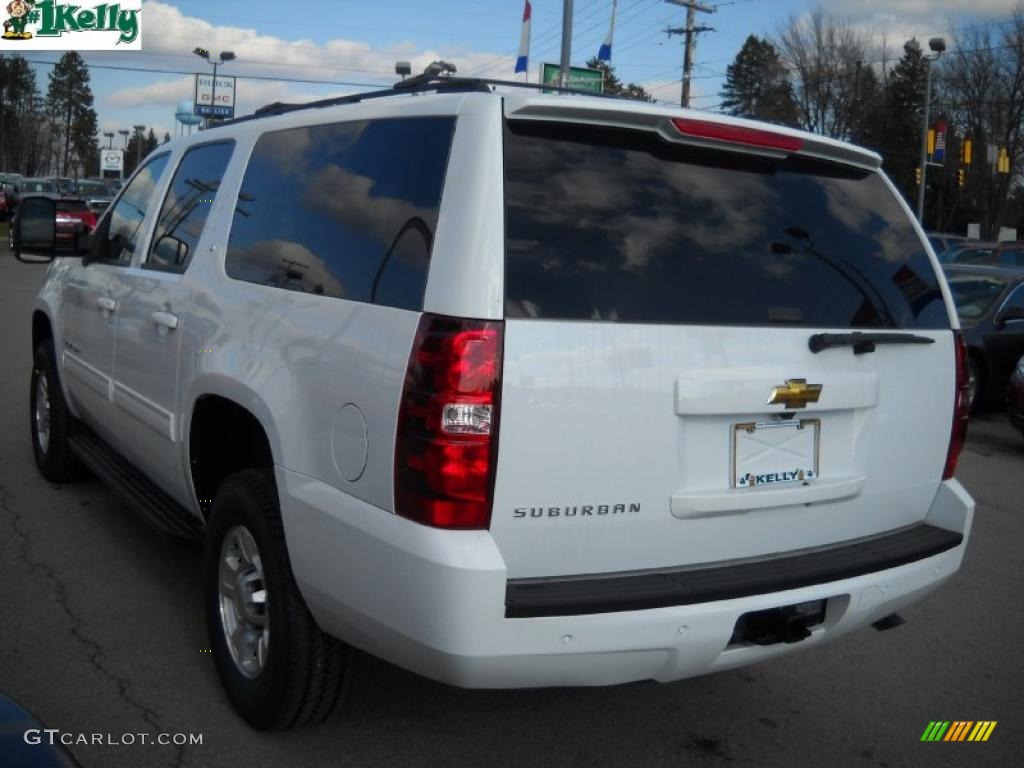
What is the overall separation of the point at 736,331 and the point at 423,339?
2.96 feet

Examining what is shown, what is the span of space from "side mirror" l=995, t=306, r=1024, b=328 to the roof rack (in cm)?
894

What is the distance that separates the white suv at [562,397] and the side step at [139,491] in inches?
20.4

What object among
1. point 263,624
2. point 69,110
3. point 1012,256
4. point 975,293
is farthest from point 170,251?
point 69,110

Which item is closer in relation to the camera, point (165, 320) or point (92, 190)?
point (165, 320)

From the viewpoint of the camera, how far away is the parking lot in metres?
3.41

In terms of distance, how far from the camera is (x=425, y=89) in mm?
3219

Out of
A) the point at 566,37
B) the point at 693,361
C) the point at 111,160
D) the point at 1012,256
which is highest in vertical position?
the point at 111,160

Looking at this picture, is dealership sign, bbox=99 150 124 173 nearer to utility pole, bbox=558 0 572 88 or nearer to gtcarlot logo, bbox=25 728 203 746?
utility pole, bbox=558 0 572 88

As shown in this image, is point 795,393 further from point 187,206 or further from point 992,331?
point 992,331

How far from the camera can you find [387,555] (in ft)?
8.82

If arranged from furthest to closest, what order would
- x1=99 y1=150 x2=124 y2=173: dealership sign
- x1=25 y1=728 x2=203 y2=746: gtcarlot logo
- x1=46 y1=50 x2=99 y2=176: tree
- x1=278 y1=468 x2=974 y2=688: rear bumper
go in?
x1=46 y1=50 x2=99 y2=176: tree → x1=99 y1=150 x2=124 y2=173: dealership sign → x1=25 y1=728 x2=203 y2=746: gtcarlot logo → x1=278 y1=468 x2=974 y2=688: rear bumper

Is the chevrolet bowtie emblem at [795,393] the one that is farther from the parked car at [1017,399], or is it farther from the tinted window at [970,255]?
the tinted window at [970,255]

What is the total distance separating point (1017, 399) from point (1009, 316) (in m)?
2.21

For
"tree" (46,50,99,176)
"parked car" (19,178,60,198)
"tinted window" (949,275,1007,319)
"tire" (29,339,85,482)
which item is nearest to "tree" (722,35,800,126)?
"parked car" (19,178,60,198)
